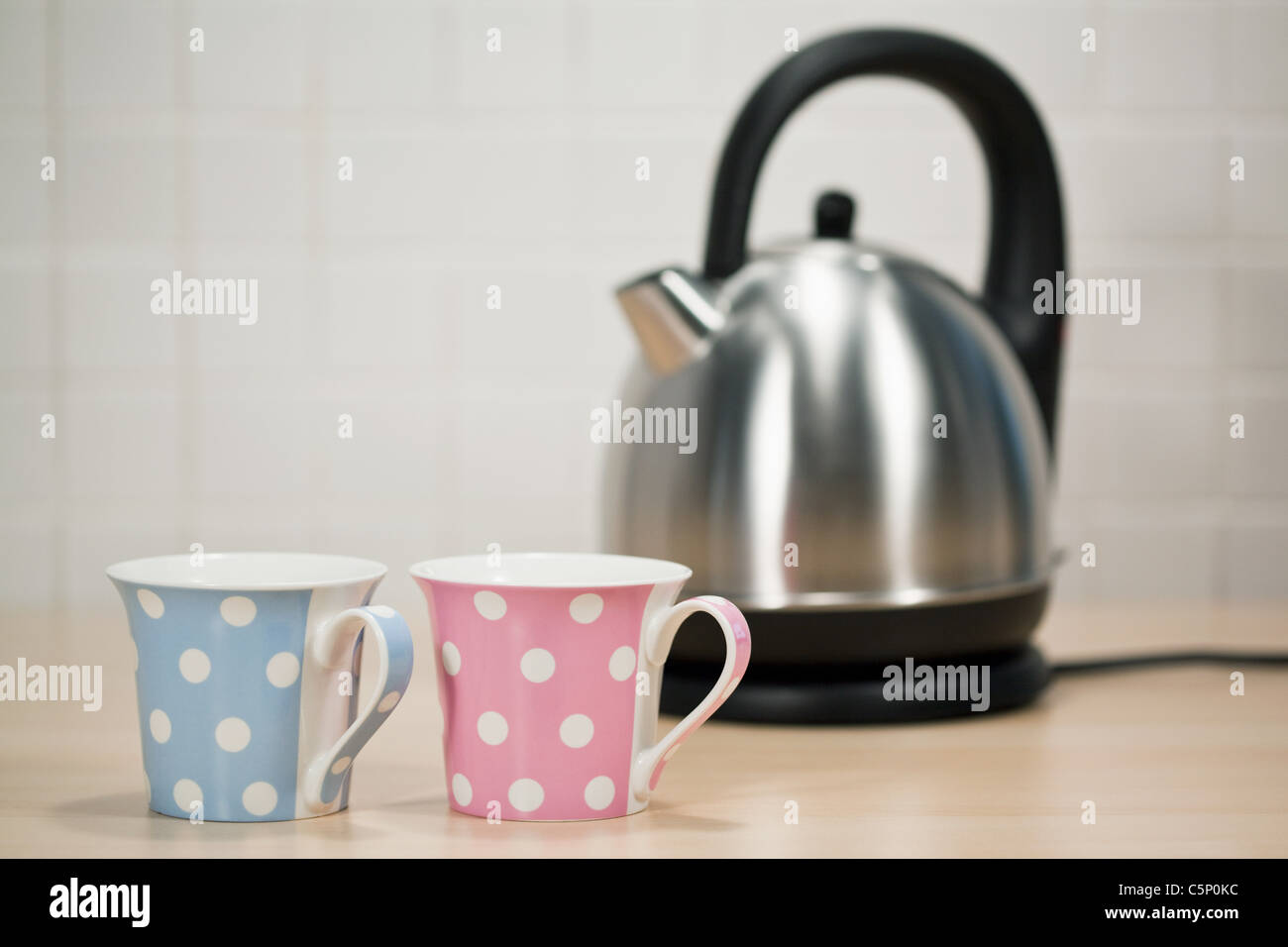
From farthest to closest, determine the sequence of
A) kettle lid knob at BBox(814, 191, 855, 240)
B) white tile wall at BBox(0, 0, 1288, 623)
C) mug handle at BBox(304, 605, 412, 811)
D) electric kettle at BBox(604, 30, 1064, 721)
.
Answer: white tile wall at BBox(0, 0, 1288, 623)
kettle lid knob at BBox(814, 191, 855, 240)
electric kettle at BBox(604, 30, 1064, 721)
mug handle at BBox(304, 605, 412, 811)

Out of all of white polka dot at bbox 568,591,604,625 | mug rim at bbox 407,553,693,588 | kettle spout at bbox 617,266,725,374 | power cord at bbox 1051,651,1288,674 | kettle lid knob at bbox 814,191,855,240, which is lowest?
power cord at bbox 1051,651,1288,674

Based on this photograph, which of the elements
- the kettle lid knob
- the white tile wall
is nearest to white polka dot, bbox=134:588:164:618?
the kettle lid knob

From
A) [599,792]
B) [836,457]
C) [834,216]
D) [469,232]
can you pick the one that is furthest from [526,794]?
[469,232]

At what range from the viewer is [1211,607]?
3.47 feet

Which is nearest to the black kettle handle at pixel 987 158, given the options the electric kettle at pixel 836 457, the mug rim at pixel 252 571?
the electric kettle at pixel 836 457

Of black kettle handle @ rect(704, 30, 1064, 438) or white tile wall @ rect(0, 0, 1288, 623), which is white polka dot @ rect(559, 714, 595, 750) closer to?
black kettle handle @ rect(704, 30, 1064, 438)

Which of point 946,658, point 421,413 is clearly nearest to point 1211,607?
point 946,658

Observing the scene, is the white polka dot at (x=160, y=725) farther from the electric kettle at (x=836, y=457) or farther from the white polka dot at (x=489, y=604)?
A: the electric kettle at (x=836, y=457)

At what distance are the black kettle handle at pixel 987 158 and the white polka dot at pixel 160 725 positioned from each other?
14.3 inches

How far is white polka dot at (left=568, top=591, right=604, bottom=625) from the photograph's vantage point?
1.49 feet

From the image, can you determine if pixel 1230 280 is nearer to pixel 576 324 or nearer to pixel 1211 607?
pixel 1211 607

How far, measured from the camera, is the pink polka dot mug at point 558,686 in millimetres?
457

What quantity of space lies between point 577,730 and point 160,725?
0.14 meters

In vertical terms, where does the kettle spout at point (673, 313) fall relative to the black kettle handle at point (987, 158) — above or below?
below
